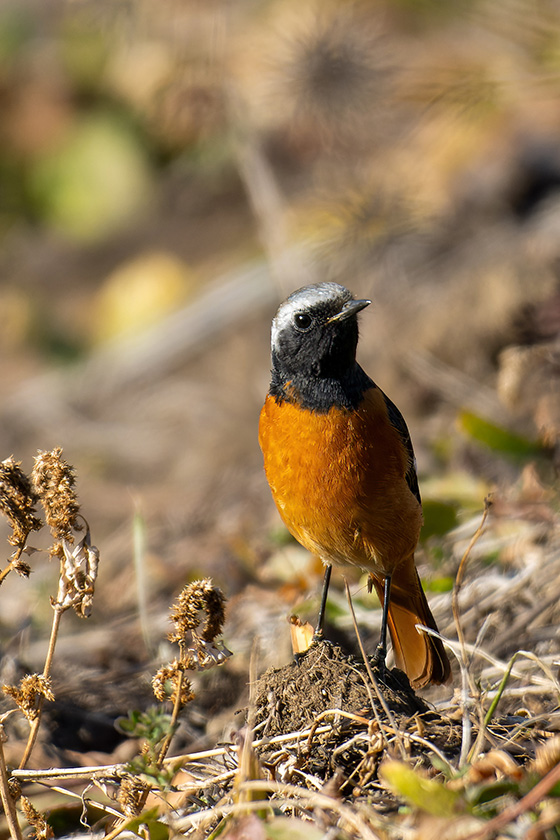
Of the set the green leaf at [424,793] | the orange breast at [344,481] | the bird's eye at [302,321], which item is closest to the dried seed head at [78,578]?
the green leaf at [424,793]

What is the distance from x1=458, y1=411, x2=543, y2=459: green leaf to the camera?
5051 mm

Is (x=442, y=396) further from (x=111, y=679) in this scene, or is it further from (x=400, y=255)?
(x=111, y=679)

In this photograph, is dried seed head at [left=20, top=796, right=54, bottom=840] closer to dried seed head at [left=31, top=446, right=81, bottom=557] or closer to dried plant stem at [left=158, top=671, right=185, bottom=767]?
dried plant stem at [left=158, top=671, right=185, bottom=767]

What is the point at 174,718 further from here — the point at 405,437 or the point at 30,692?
the point at 405,437

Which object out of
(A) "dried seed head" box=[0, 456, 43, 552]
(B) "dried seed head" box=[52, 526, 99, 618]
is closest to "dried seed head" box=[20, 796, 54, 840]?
(B) "dried seed head" box=[52, 526, 99, 618]

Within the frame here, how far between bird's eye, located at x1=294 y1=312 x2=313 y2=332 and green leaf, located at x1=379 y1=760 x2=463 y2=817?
2108mm

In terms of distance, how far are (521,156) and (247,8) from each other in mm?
5600

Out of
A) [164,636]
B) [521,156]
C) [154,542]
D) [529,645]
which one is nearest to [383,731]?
[529,645]

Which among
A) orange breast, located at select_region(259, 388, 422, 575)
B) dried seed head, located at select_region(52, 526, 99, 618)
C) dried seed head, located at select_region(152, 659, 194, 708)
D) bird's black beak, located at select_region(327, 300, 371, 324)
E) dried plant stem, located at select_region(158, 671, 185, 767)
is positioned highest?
bird's black beak, located at select_region(327, 300, 371, 324)

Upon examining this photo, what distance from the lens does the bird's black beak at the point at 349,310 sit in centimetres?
371

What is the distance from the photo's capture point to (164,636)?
202 inches

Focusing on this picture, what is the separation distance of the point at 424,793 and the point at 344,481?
5.52ft

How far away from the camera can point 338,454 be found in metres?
3.68

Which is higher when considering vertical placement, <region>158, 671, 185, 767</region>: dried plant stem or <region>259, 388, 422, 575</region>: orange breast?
<region>259, 388, 422, 575</region>: orange breast
